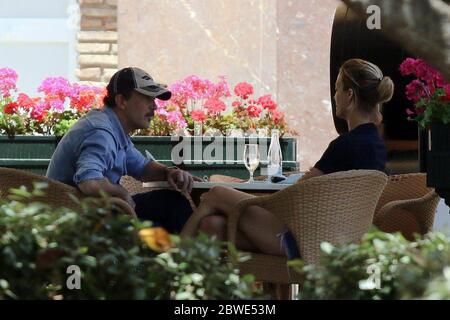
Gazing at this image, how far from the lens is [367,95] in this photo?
5328mm

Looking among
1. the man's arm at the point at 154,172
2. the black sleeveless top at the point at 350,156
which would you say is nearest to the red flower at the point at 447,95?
the black sleeveless top at the point at 350,156

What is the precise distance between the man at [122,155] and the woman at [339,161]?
0.28m

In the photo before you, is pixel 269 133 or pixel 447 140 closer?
pixel 447 140

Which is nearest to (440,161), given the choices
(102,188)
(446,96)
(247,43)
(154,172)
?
(446,96)

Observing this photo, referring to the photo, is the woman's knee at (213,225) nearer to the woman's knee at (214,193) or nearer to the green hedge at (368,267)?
the woman's knee at (214,193)

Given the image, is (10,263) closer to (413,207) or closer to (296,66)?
(413,207)

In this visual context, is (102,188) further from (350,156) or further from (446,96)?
(446,96)

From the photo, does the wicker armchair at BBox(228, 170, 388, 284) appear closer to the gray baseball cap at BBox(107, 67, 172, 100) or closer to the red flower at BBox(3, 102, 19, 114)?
the gray baseball cap at BBox(107, 67, 172, 100)

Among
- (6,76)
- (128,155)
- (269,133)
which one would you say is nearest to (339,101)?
(128,155)

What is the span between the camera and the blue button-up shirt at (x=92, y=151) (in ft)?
15.3

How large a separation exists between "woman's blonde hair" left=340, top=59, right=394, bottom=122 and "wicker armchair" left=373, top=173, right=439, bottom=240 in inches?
16.8

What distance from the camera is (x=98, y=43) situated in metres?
10.9

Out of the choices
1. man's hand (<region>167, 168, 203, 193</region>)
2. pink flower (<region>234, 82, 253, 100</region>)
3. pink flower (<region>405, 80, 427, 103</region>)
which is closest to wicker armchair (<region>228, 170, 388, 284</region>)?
man's hand (<region>167, 168, 203, 193</region>)
